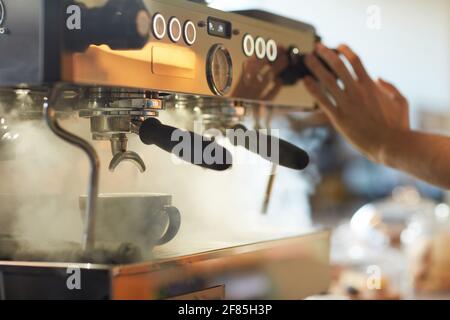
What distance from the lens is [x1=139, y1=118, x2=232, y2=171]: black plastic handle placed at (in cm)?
61

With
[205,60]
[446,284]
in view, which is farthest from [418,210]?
[205,60]

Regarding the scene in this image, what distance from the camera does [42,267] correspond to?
565mm

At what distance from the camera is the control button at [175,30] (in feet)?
2.08

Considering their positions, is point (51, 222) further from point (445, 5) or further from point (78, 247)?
point (445, 5)

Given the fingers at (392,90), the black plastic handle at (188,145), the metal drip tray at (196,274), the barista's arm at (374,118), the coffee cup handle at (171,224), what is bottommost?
the metal drip tray at (196,274)

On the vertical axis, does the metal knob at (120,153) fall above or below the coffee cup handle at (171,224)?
above

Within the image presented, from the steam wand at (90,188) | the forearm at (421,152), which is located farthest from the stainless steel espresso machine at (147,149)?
the forearm at (421,152)

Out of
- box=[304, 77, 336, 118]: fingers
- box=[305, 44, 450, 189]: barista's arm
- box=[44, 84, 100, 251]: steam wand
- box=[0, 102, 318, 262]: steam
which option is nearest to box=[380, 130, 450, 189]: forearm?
box=[305, 44, 450, 189]: barista's arm

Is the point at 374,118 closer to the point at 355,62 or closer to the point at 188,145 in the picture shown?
the point at 355,62

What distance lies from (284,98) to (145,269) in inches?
15.2

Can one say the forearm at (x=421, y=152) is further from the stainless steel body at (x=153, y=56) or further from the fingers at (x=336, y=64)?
the stainless steel body at (x=153, y=56)

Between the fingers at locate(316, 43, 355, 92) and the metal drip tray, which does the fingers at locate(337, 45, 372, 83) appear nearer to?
the fingers at locate(316, 43, 355, 92)

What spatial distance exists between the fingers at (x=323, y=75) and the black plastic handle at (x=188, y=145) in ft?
1.12

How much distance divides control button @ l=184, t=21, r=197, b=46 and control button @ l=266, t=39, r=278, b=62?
0.53 ft
